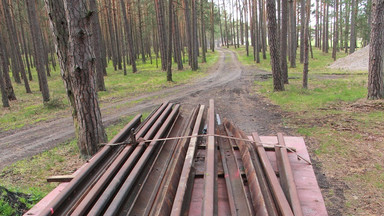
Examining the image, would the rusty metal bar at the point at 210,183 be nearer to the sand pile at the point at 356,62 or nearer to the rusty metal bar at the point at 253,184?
the rusty metal bar at the point at 253,184

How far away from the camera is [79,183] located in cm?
239

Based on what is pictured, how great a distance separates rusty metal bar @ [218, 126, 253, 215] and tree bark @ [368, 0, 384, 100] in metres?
9.02

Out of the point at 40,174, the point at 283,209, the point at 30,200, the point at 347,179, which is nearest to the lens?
the point at 283,209

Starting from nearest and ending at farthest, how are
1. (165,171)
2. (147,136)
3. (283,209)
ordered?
(283,209), (165,171), (147,136)

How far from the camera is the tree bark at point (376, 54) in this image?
29.0 ft

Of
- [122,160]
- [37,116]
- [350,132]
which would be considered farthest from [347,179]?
[37,116]

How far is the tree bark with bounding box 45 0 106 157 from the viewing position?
5.08 meters

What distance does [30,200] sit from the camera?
3.93 m

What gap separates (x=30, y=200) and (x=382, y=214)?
5.46m

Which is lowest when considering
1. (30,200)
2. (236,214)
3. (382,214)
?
(382,214)

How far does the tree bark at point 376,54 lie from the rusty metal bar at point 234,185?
9.02 m

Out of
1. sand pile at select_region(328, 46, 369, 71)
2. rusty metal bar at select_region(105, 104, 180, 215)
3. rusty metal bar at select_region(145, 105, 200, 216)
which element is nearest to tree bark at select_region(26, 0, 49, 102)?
rusty metal bar at select_region(105, 104, 180, 215)

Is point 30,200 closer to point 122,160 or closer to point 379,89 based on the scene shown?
point 122,160

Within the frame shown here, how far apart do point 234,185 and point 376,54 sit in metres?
9.91
